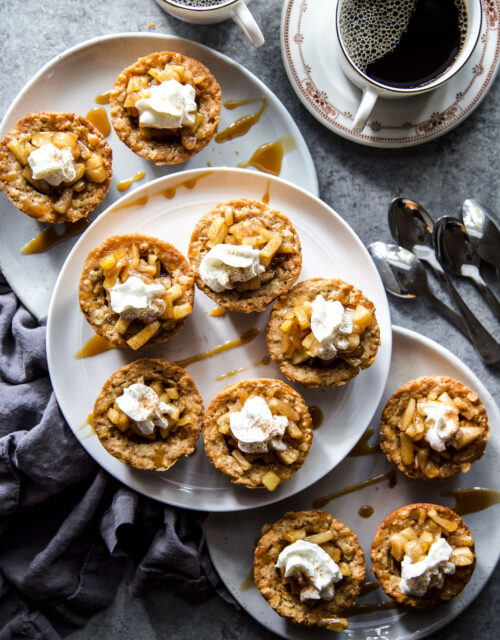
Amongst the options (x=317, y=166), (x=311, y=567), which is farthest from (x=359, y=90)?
(x=311, y=567)

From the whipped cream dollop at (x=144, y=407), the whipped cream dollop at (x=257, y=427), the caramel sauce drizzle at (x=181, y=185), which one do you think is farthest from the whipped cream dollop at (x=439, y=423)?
the caramel sauce drizzle at (x=181, y=185)

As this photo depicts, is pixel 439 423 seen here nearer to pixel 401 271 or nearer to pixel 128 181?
pixel 401 271

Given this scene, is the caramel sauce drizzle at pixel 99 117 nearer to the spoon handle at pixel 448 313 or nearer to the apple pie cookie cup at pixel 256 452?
the apple pie cookie cup at pixel 256 452

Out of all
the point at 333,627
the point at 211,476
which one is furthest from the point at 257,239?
the point at 333,627

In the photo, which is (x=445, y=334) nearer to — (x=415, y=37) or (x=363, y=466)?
(x=363, y=466)

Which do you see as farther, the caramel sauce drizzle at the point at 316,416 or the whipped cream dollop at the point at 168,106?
the caramel sauce drizzle at the point at 316,416

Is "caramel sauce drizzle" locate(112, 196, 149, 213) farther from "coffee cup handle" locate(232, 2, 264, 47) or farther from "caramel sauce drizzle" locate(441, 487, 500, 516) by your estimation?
"caramel sauce drizzle" locate(441, 487, 500, 516)
